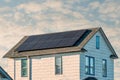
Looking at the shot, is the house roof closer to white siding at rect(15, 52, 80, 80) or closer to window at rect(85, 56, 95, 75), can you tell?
white siding at rect(15, 52, 80, 80)

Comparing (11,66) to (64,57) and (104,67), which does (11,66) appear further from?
(104,67)

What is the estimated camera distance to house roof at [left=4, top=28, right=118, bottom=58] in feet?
181

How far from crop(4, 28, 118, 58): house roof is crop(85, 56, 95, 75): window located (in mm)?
2368

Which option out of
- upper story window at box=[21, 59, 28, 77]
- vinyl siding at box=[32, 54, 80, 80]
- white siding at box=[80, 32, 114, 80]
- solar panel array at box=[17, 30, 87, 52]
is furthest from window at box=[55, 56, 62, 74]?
upper story window at box=[21, 59, 28, 77]

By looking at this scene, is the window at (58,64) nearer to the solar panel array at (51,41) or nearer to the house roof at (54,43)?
the house roof at (54,43)

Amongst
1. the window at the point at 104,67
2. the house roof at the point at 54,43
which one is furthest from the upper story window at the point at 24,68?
the window at the point at 104,67

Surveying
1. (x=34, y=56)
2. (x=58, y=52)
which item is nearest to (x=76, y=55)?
(x=58, y=52)

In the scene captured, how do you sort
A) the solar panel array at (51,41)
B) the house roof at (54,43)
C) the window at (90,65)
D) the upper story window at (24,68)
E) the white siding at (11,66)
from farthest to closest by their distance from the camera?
1. the white siding at (11,66)
2. the upper story window at (24,68)
3. the solar panel array at (51,41)
4. the window at (90,65)
5. the house roof at (54,43)

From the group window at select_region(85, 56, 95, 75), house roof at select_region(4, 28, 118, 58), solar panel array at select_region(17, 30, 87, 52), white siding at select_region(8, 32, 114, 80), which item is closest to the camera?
white siding at select_region(8, 32, 114, 80)

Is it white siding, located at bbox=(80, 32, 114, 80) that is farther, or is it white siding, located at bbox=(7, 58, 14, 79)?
white siding, located at bbox=(7, 58, 14, 79)

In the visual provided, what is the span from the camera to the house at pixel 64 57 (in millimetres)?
54781

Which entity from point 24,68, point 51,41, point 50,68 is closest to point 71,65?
point 50,68

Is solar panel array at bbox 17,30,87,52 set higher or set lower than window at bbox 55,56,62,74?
higher

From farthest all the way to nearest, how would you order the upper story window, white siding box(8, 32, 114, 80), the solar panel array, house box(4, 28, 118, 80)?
1. the upper story window
2. the solar panel array
3. house box(4, 28, 118, 80)
4. white siding box(8, 32, 114, 80)
